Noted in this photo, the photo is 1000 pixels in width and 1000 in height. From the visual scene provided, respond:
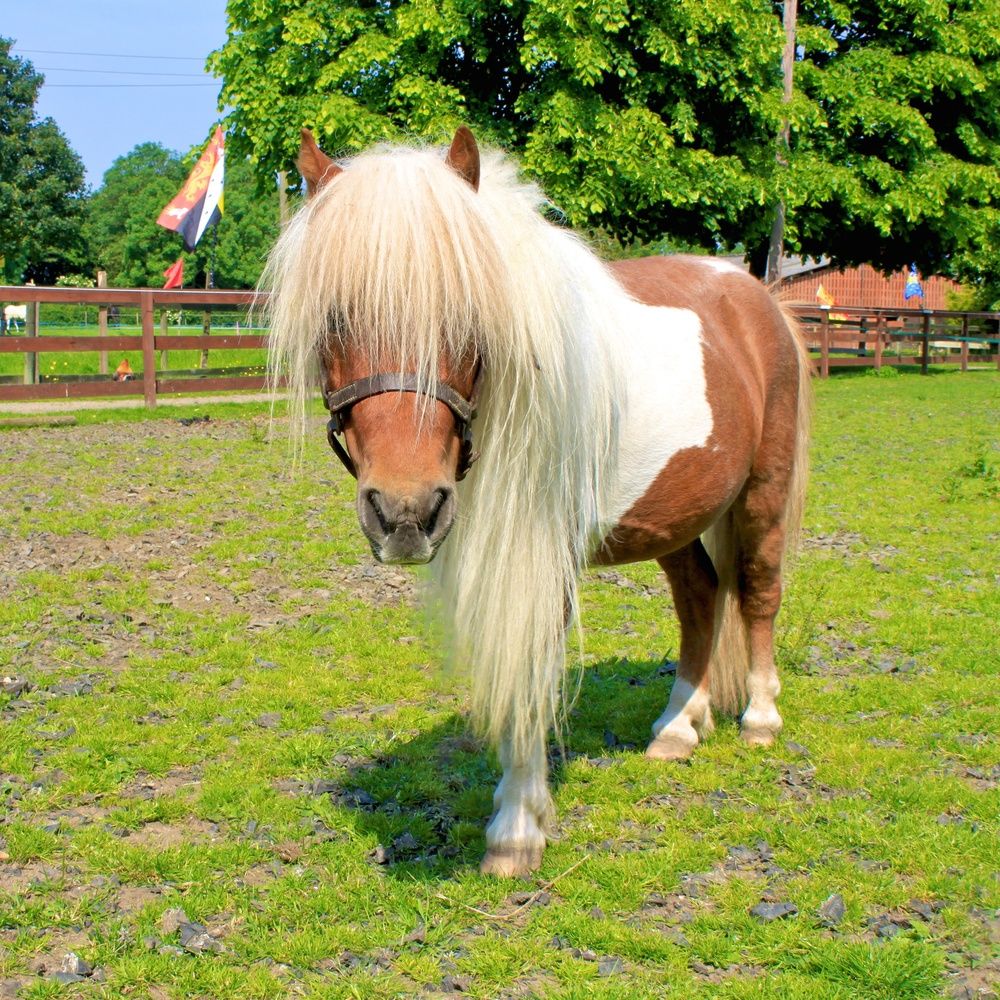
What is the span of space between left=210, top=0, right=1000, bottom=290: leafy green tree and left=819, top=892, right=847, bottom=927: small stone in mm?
14256

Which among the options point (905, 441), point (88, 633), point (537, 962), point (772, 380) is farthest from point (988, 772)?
point (905, 441)

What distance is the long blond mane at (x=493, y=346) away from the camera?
8.59 ft

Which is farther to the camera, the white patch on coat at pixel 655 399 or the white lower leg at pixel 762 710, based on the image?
the white lower leg at pixel 762 710

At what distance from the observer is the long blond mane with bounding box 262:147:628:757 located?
2.62m

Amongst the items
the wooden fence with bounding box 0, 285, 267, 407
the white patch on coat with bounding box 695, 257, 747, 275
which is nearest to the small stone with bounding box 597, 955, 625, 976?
the white patch on coat with bounding box 695, 257, 747, 275

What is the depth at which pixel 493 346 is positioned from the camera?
2738 millimetres

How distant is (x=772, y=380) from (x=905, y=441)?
9734mm

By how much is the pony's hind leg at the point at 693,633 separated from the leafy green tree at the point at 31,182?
54.5 m

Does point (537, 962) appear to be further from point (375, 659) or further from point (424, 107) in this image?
point (424, 107)

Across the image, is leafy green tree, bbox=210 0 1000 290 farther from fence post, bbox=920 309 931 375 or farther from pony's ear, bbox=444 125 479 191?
pony's ear, bbox=444 125 479 191

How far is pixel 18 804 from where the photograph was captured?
3.67 metres

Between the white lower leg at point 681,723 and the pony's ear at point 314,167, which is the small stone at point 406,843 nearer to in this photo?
the white lower leg at point 681,723

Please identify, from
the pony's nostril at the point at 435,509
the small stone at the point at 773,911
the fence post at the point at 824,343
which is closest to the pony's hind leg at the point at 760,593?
the small stone at the point at 773,911

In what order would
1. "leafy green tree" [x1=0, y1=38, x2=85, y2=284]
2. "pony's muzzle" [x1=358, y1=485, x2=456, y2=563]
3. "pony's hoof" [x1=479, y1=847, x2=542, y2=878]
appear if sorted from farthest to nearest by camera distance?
"leafy green tree" [x1=0, y1=38, x2=85, y2=284], "pony's hoof" [x1=479, y1=847, x2=542, y2=878], "pony's muzzle" [x1=358, y1=485, x2=456, y2=563]
